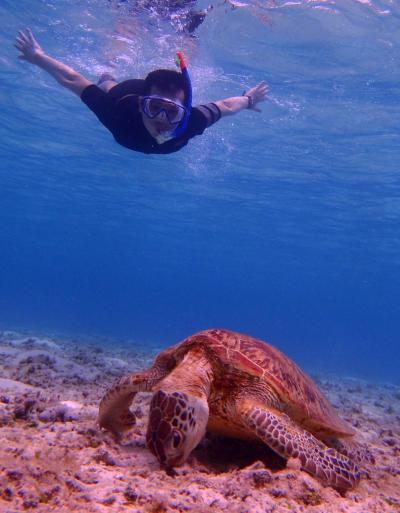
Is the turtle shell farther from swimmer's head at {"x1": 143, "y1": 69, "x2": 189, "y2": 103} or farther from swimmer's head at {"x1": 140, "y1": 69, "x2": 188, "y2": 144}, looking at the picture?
swimmer's head at {"x1": 143, "y1": 69, "x2": 189, "y2": 103}

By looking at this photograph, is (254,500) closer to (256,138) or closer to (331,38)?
(331,38)

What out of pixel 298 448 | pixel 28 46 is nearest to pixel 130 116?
pixel 28 46

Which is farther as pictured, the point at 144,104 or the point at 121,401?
the point at 144,104

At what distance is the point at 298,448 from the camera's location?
3221mm

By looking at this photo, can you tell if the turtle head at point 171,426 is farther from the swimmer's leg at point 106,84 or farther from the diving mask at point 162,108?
the swimmer's leg at point 106,84

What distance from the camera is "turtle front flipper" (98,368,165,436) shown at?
386cm

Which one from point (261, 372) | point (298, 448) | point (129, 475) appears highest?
point (261, 372)

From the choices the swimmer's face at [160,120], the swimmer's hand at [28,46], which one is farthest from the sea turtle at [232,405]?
the swimmer's hand at [28,46]

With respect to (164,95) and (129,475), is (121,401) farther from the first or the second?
(164,95)

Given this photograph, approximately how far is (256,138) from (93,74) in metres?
8.49

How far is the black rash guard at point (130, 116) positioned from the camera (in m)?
7.86

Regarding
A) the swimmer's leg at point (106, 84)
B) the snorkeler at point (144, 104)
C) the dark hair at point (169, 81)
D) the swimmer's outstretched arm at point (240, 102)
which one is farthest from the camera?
the swimmer's leg at point (106, 84)

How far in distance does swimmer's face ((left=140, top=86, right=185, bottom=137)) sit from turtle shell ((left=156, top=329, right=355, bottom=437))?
4863mm

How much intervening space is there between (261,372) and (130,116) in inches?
239
